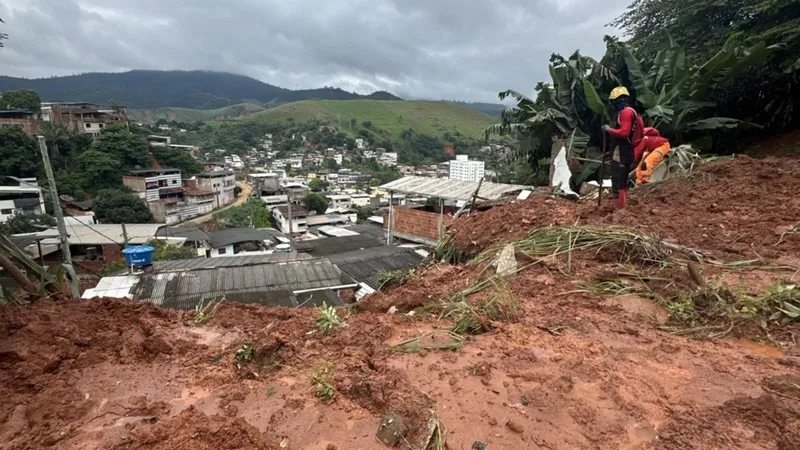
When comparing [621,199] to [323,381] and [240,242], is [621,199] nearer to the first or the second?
[323,381]

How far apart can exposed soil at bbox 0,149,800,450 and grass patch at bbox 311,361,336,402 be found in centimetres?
4

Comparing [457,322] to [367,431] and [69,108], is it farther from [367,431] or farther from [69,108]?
[69,108]

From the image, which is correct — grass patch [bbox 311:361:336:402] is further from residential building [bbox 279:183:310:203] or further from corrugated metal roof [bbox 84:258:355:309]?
residential building [bbox 279:183:310:203]

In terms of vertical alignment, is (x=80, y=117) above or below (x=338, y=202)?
above

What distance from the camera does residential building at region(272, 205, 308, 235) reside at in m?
38.7

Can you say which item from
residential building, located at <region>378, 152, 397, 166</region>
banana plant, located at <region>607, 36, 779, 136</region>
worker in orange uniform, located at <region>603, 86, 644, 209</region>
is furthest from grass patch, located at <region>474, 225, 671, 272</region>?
residential building, located at <region>378, 152, 397, 166</region>

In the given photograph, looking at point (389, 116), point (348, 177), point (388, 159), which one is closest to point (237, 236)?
point (348, 177)

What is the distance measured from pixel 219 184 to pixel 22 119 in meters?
19.0

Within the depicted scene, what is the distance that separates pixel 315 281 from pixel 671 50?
10714 millimetres

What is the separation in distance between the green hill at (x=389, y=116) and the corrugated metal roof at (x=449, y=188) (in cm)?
9503

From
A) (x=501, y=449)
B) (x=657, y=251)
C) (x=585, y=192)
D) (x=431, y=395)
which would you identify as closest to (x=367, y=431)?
(x=431, y=395)

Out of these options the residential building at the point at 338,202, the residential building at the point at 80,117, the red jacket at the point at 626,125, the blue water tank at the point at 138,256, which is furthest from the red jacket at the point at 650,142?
the residential building at the point at 80,117

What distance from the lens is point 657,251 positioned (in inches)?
159

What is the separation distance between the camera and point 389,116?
401 feet
